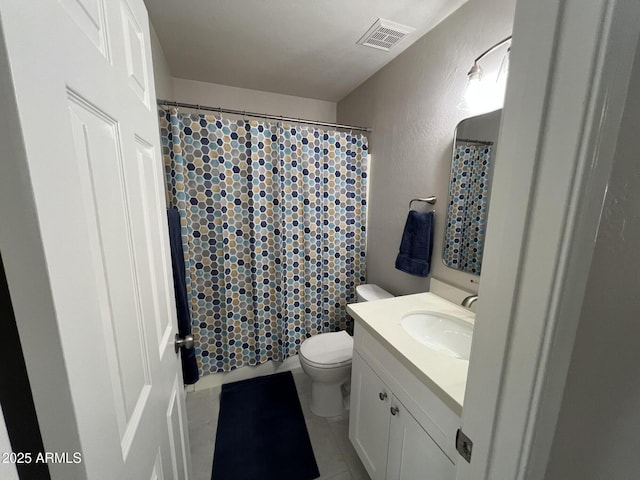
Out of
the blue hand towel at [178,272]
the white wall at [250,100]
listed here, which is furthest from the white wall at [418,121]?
the blue hand towel at [178,272]

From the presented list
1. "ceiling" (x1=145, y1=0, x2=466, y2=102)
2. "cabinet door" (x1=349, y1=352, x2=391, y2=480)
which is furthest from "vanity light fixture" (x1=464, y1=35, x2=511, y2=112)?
"cabinet door" (x1=349, y1=352, x2=391, y2=480)

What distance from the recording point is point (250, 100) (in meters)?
2.20

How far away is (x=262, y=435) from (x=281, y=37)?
2347 mm

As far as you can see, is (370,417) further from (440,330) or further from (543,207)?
(543,207)

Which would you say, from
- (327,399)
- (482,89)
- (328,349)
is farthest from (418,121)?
(327,399)

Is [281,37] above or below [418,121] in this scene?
above

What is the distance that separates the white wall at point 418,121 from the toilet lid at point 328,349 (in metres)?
0.52

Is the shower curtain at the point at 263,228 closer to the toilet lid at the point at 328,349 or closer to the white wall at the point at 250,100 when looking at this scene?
the toilet lid at the point at 328,349

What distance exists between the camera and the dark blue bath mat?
1.30m

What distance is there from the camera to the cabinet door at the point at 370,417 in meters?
1.03

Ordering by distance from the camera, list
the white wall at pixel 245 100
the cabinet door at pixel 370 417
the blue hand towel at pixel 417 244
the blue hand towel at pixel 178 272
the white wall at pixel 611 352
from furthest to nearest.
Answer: the white wall at pixel 245 100, the blue hand towel at pixel 417 244, the blue hand towel at pixel 178 272, the cabinet door at pixel 370 417, the white wall at pixel 611 352

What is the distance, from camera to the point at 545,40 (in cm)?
36

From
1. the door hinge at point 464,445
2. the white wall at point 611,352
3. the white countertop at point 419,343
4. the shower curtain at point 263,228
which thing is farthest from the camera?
the shower curtain at point 263,228

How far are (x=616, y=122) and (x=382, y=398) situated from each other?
41.5 inches
